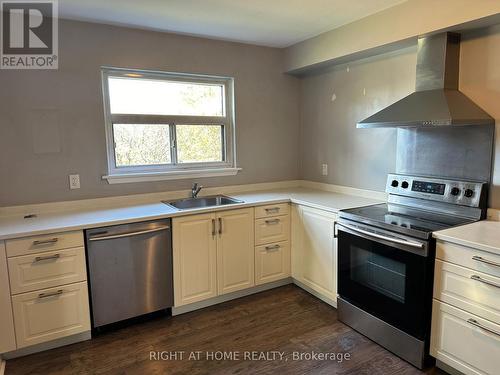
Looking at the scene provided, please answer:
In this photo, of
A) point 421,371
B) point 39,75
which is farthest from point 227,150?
point 421,371

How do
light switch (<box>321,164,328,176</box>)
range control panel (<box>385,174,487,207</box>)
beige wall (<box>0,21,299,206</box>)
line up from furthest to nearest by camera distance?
light switch (<box>321,164,328,176</box>) → beige wall (<box>0,21,299,206</box>) → range control panel (<box>385,174,487,207</box>)

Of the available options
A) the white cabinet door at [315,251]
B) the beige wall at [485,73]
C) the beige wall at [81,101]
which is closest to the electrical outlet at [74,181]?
the beige wall at [81,101]

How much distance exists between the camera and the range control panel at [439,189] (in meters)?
2.18

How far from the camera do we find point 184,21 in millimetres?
2715

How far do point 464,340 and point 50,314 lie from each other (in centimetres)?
255

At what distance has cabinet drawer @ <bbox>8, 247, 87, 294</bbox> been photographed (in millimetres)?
2129

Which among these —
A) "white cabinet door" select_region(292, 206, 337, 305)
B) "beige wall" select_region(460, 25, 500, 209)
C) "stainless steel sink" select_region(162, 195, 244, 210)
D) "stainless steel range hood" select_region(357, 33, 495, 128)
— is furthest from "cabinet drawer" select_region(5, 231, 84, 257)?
"beige wall" select_region(460, 25, 500, 209)

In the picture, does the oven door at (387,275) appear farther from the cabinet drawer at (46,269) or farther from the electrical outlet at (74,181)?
the electrical outlet at (74,181)

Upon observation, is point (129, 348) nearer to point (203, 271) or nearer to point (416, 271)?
point (203, 271)

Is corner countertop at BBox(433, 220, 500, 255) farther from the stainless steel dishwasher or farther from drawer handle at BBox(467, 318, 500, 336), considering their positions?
the stainless steel dishwasher

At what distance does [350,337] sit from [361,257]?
23.0 inches

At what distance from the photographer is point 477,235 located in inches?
73.1

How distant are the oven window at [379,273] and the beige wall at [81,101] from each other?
1.56m

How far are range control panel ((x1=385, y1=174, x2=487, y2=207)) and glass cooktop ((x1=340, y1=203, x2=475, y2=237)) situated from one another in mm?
112
